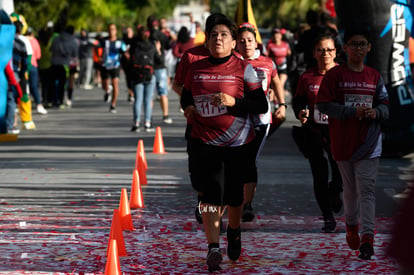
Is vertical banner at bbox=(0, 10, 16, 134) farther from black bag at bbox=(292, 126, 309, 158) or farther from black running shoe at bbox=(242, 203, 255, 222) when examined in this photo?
black bag at bbox=(292, 126, 309, 158)

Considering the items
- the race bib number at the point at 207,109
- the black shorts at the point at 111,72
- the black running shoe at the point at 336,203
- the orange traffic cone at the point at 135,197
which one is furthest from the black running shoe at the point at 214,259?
the black shorts at the point at 111,72

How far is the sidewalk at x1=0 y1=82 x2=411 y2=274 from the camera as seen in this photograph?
6.90 m

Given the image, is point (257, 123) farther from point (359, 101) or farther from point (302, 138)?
point (359, 101)

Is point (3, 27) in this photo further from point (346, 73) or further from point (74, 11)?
point (74, 11)

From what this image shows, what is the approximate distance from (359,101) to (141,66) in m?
11.0

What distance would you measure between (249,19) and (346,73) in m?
4.56

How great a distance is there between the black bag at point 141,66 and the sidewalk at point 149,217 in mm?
1602

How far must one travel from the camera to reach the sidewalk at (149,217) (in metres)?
6.90

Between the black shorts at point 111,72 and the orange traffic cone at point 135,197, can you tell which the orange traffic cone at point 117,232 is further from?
the black shorts at point 111,72

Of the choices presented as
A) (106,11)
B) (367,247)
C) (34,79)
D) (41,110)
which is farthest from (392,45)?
(106,11)

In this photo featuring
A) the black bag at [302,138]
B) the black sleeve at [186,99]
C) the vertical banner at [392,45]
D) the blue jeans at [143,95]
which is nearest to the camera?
the black sleeve at [186,99]

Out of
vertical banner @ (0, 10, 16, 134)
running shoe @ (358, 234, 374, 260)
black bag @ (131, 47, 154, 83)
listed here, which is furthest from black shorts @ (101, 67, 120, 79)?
running shoe @ (358, 234, 374, 260)

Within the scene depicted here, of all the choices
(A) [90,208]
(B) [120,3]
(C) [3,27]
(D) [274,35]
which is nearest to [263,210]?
(A) [90,208]

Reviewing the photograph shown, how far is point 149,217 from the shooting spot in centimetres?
903
